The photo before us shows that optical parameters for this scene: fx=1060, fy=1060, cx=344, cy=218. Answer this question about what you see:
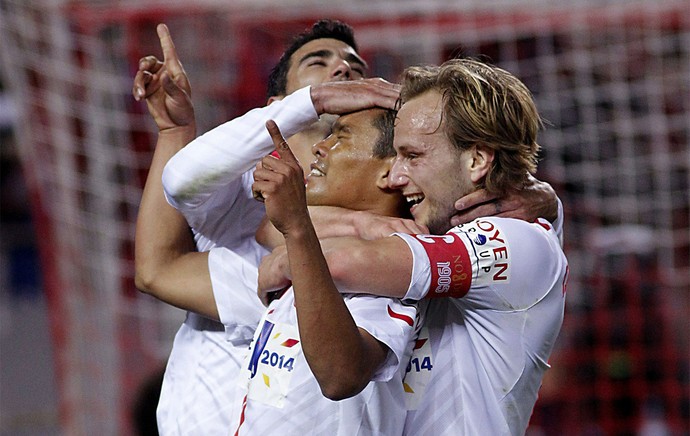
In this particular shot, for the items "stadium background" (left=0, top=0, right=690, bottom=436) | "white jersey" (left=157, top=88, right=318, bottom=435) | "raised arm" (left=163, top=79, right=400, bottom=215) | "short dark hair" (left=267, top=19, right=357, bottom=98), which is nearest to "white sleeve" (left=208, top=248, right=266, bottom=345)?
"white jersey" (left=157, top=88, right=318, bottom=435)

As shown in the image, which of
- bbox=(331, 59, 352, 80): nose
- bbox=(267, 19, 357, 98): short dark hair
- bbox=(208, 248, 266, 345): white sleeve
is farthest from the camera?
bbox=(267, 19, 357, 98): short dark hair

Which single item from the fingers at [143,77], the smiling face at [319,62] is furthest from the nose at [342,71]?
the fingers at [143,77]

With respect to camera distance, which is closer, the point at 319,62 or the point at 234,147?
the point at 234,147

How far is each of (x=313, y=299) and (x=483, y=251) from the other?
437 millimetres

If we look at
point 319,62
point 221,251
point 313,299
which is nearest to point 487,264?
point 313,299

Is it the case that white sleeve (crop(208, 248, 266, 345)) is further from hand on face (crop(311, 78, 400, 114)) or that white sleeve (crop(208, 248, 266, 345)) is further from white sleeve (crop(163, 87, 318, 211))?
hand on face (crop(311, 78, 400, 114))

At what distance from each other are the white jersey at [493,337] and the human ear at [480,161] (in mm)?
115

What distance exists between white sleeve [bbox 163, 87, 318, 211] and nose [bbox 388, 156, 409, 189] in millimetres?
236

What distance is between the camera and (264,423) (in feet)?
7.50

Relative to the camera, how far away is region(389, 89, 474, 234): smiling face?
2416 millimetres

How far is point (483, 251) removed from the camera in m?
2.27

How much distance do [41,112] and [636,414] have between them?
12.1 feet

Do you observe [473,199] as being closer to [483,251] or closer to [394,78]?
[483,251]

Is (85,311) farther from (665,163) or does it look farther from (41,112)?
(665,163)
